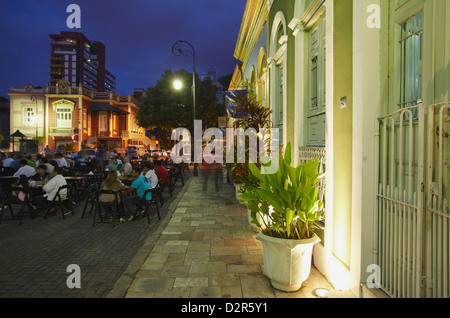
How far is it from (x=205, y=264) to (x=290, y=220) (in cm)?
173

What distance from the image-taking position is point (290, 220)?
3.65 metres

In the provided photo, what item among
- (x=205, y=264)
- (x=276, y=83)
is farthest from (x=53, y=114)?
(x=205, y=264)

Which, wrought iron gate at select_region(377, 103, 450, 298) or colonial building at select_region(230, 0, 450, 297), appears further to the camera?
colonial building at select_region(230, 0, 450, 297)

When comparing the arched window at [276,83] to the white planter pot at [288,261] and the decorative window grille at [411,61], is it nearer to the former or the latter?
the white planter pot at [288,261]

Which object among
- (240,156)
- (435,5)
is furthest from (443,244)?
(240,156)

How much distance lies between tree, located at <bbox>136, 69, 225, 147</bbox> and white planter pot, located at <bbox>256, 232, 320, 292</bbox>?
23.1m

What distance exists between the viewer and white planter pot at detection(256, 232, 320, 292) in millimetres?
3639

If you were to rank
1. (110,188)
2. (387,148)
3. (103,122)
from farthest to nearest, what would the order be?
(103,122)
(110,188)
(387,148)

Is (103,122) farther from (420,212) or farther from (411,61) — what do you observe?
(420,212)

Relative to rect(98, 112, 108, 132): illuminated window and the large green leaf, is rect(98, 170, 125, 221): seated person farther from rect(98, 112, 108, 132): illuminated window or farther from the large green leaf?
rect(98, 112, 108, 132): illuminated window

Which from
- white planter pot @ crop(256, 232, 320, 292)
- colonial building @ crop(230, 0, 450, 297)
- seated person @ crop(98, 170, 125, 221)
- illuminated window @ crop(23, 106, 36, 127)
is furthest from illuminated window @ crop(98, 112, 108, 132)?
white planter pot @ crop(256, 232, 320, 292)

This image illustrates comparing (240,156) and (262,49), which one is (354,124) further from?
(262,49)

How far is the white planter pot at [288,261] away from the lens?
3639 millimetres

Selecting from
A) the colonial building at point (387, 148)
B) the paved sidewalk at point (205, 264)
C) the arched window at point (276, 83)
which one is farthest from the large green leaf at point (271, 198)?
the arched window at point (276, 83)
